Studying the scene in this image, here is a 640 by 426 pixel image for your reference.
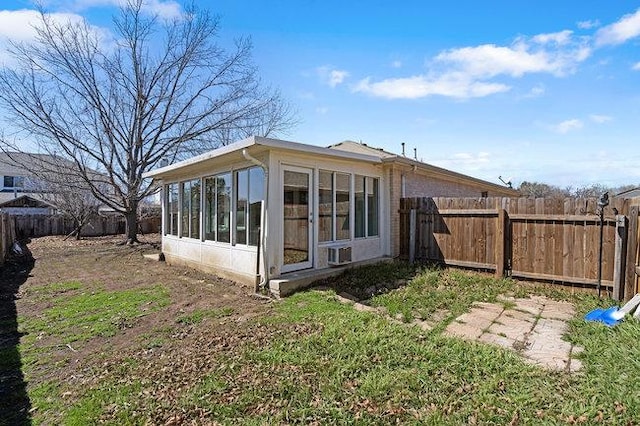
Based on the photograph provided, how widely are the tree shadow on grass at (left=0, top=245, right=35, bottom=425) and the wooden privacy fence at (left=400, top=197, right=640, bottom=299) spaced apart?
737 cm

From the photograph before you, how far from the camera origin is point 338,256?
7.24 m

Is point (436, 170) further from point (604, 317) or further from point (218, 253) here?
point (218, 253)

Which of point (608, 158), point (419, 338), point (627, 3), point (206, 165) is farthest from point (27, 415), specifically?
point (608, 158)

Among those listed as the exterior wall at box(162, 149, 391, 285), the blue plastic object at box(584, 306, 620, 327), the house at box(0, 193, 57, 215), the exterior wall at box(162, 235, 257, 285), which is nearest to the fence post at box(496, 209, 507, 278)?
the blue plastic object at box(584, 306, 620, 327)

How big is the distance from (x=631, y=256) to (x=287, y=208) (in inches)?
225

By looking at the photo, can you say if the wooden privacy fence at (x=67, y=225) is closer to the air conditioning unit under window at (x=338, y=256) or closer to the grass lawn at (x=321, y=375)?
the grass lawn at (x=321, y=375)

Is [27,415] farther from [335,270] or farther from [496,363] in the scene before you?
[335,270]

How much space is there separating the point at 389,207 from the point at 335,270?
97.4 inches

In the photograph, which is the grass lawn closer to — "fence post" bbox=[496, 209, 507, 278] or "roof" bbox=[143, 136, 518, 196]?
"fence post" bbox=[496, 209, 507, 278]

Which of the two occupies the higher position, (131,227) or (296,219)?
(296,219)

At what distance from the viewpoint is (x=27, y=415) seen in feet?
10.1

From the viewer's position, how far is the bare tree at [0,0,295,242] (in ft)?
45.1

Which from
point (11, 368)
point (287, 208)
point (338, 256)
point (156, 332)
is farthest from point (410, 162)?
point (11, 368)

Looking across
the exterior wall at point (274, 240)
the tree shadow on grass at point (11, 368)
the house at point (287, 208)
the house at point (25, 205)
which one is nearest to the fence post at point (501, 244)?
the house at point (287, 208)
